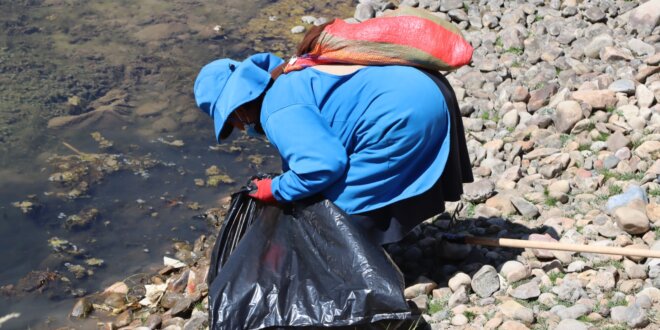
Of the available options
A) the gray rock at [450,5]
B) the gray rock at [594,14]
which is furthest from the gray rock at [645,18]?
the gray rock at [450,5]

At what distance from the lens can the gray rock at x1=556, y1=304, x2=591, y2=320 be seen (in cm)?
330

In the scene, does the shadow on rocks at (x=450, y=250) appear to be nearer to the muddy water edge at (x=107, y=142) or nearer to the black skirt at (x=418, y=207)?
the black skirt at (x=418, y=207)

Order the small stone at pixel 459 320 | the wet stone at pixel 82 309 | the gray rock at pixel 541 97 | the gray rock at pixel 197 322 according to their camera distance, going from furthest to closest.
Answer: the gray rock at pixel 541 97 < the wet stone at pixel 82 309 < the gray rock at pixel 197 322 < the small stone at pixel 459 320

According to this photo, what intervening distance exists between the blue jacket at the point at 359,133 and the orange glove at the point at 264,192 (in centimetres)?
12

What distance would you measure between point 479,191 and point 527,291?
3.28ft

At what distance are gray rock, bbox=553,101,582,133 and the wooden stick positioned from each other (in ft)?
4.55

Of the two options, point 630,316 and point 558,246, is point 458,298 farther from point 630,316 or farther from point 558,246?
point 630,316

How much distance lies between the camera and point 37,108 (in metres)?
6.00

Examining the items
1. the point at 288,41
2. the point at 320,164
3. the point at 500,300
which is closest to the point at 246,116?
the point at 320,164

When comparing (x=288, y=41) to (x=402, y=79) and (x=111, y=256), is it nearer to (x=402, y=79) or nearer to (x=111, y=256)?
(x=111, y=256)

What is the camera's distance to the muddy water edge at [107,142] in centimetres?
478

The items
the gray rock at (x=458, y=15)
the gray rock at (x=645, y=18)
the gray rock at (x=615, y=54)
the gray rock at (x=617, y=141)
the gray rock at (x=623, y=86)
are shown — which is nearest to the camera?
the gray rock at (x=617, y=141)

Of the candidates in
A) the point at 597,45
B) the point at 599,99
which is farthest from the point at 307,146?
the point at 597,45

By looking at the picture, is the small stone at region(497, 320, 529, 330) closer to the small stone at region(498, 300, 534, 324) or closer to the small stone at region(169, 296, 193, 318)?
the small stone at region(498, 300, 534, 324)
